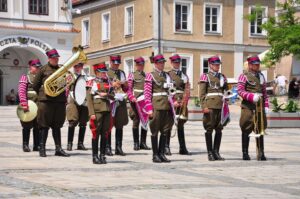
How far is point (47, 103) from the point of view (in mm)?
15734

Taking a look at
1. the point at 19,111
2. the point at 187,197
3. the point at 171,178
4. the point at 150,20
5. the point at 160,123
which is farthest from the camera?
the point at 150,20

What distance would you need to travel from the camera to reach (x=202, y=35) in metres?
52.0

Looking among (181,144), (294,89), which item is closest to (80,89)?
(181,144)

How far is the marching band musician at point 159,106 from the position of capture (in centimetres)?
1522

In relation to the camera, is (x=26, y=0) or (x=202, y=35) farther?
(x=202, y=35)

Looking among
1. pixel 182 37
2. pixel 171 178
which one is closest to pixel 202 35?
pixel 182 37

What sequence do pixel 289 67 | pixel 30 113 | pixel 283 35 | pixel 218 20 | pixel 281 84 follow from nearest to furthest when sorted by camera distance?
pixel 30 113 → pixel 283 35 → pixel 281 84 → pixel 218 20 → pixel 289 67

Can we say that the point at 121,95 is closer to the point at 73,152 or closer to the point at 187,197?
the point at 73,152

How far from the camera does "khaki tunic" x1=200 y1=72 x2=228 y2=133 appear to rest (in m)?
15.7

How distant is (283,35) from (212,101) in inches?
1018

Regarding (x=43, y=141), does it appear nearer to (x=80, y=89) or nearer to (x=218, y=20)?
(x=80, y=89)

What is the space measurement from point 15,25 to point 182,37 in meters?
10.8

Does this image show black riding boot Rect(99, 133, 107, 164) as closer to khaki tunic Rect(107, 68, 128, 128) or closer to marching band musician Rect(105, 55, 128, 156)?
marching band musician Rect(105, 55, 128, 156)

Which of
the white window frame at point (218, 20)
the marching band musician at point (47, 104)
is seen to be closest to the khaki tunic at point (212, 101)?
the marching band musician at point (47, 104)
